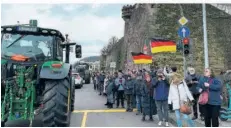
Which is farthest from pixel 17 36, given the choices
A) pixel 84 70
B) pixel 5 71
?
pixel 84 70

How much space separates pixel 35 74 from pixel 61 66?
2.79ft

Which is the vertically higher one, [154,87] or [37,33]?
[37,33]

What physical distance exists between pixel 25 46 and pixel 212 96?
4.98 meters

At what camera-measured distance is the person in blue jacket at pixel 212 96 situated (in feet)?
26.6

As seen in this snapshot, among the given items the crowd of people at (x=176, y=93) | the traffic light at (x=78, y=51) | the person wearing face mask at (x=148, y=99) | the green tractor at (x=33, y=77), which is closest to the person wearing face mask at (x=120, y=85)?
the crowd of people at (x=176, y=93)

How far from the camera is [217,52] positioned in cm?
2819

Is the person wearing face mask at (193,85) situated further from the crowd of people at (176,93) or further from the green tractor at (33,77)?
the green tractor at (33,77)

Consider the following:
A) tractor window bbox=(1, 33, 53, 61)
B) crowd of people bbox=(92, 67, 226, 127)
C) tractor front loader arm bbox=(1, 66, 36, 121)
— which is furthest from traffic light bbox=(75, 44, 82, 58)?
tractor front loader arm bbox=(1, 66, 36, 121)

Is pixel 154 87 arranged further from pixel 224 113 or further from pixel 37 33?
pixel 37 33

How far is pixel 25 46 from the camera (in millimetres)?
9711

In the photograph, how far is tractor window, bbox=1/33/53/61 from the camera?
9.65 m

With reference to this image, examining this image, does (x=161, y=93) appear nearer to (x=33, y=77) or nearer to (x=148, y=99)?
(x=148, y=99)

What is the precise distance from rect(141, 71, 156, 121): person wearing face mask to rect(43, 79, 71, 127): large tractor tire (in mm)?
3502

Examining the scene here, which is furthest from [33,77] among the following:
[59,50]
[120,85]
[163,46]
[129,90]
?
[120,85]
